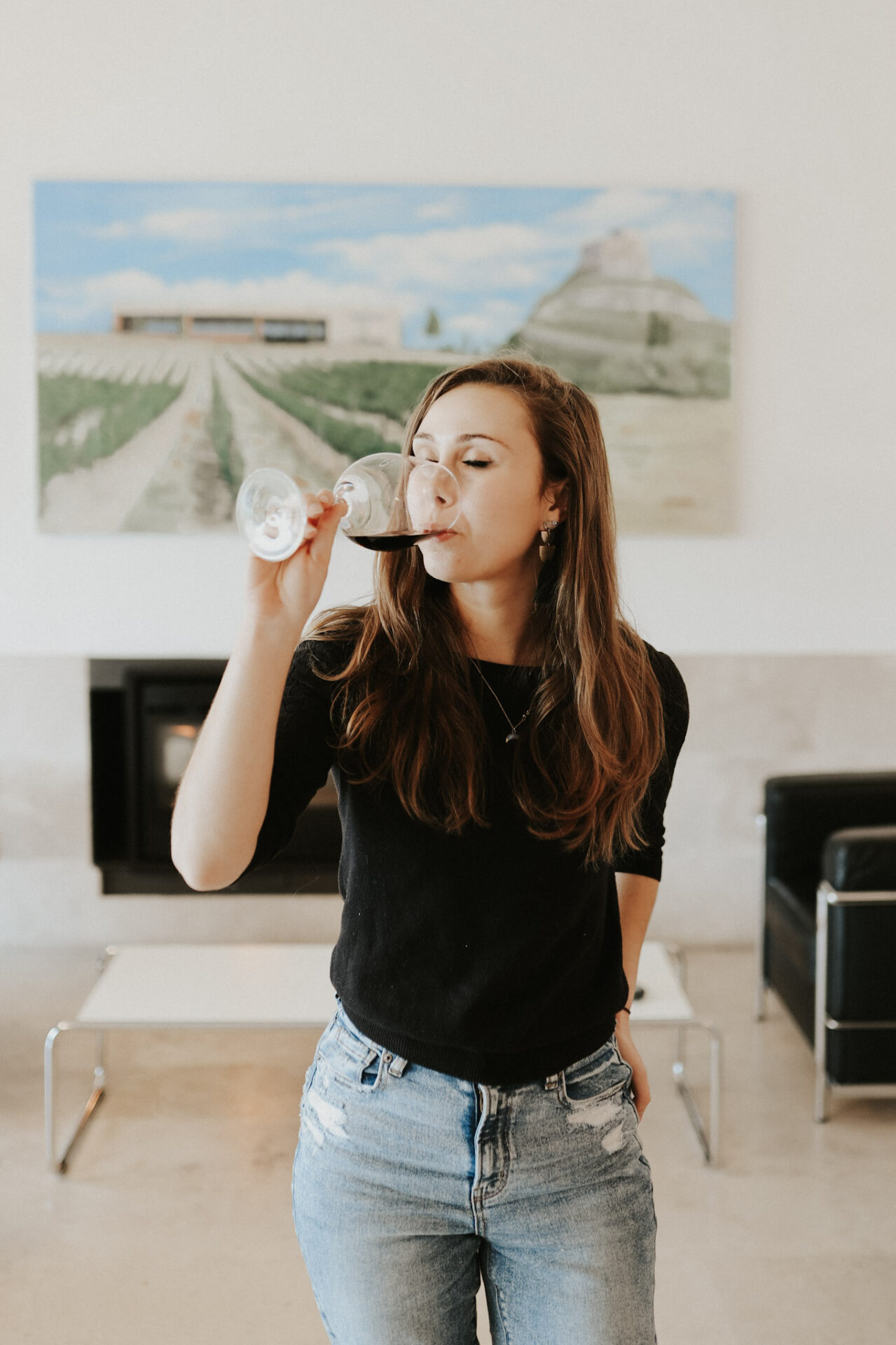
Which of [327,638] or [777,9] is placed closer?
[327,638]

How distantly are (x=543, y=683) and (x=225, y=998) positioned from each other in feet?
6.01

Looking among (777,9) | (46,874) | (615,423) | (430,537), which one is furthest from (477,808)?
(777,9)

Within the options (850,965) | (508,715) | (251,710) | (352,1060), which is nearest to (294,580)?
(251,710)

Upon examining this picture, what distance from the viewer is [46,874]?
3848 mm

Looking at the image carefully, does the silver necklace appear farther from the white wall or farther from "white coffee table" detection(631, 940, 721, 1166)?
the white wall

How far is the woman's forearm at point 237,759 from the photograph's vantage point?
99cm

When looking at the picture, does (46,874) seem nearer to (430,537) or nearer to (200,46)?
(200,46)

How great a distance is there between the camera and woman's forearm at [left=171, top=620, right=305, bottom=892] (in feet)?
3.26

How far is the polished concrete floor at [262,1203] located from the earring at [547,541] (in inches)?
60.1

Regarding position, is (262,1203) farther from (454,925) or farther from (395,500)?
(395,500)

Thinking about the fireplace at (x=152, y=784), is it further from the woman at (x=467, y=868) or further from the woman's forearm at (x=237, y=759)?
the woman's forearm at (x=237, y=759)

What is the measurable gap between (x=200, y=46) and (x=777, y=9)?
1800 millimetres

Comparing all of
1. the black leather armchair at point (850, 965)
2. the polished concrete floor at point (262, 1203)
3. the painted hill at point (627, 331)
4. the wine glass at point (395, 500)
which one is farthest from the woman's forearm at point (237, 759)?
the painted hill at point (627, 331)

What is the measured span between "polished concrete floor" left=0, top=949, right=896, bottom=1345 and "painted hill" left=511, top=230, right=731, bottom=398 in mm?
2026
